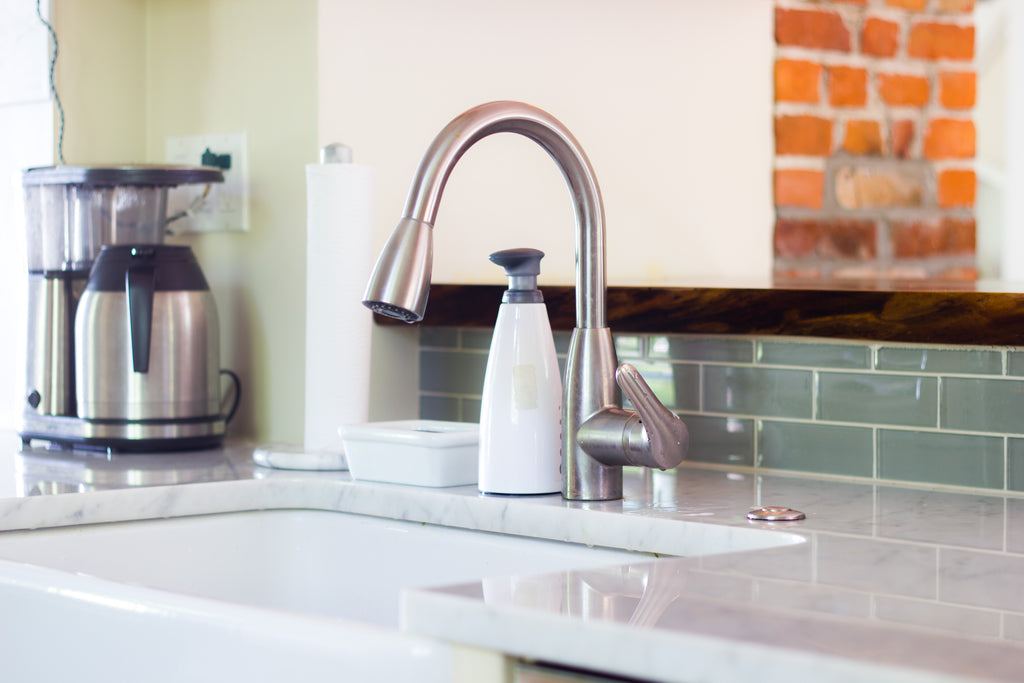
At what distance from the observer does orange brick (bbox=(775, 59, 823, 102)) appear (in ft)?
6.47

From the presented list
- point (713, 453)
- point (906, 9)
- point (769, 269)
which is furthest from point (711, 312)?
point (906, 9)

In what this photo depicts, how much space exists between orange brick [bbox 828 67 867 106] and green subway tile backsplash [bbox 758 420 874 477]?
3.27 feet

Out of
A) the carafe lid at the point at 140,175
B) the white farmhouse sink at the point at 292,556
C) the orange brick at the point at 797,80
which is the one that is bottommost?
the white farmhouse sink at the point at 292,556

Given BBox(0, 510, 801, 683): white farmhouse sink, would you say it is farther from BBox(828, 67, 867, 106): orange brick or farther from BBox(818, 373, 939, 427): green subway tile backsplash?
BBox(828, 67, 867, 106): orange brick

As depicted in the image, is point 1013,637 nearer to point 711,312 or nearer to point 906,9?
point 711,312

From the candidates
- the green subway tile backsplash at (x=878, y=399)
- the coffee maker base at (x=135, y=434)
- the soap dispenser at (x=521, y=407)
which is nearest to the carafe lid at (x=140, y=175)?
the coffee maker base at (x=135, y=434)

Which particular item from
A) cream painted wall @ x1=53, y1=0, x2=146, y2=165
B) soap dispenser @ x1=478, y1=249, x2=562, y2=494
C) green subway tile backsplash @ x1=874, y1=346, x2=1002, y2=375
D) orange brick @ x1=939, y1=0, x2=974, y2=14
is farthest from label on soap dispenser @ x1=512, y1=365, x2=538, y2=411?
orange brick @ x1=939, y1=0, x2=974, y2=14

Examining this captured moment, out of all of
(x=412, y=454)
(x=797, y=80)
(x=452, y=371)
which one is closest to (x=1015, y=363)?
(x=412, y=454)

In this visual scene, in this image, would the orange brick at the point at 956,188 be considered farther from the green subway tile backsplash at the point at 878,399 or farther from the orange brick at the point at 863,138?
the green subway tile backsplash at the point at 878,399

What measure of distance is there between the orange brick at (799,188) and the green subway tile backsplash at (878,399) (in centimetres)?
87

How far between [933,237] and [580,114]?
0.76m

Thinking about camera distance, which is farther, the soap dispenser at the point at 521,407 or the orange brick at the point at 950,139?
the orange brick at the point at 950,139

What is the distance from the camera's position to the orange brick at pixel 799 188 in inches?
77.8

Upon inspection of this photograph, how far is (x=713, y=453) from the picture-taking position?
1.23m
